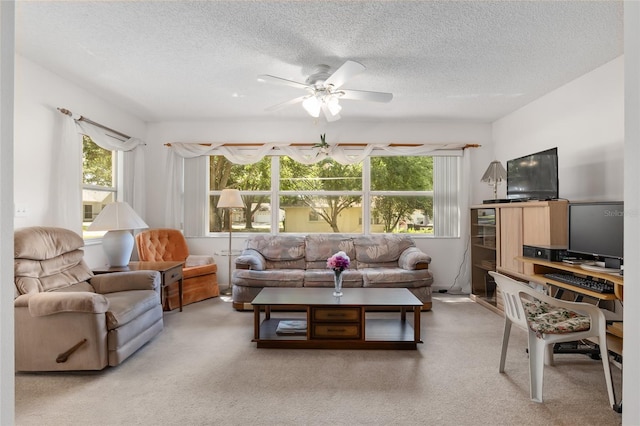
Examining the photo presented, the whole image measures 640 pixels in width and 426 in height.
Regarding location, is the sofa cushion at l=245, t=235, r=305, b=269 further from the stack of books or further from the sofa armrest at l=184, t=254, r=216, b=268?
the stack of books

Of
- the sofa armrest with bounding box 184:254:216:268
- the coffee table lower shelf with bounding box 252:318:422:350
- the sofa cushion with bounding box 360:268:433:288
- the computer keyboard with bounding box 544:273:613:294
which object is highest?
the computer keyboard with bounding box 544:273:613:294

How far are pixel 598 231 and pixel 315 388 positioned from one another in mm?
2596

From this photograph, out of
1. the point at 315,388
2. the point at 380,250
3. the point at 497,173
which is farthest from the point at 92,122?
the point at 497,173

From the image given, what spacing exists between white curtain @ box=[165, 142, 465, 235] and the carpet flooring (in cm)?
256

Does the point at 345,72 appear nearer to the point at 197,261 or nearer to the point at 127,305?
the point at 127,305

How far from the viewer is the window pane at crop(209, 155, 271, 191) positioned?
5586 millimetres

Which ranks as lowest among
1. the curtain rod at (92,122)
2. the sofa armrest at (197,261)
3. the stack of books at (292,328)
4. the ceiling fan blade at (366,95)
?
the stack of books at (292,328)

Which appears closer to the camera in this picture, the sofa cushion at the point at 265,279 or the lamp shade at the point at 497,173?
the sofa cushion at the point at 265,279

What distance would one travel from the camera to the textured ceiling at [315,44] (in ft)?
7.93

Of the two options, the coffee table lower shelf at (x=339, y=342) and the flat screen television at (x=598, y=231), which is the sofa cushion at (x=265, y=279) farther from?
the flat screen television at (x=598, y=231)

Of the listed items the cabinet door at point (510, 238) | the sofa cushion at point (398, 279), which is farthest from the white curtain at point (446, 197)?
the sofa cushion at point (398, 279)

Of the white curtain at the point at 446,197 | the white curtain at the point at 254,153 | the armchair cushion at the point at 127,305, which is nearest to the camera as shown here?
the armchair cushion at the point at 127,305

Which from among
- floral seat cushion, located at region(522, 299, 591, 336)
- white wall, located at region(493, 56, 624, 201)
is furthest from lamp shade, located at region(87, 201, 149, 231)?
white wall, located at region(493, 56, 624, 201)

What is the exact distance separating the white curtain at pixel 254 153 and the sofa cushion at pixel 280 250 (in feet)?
3.78
